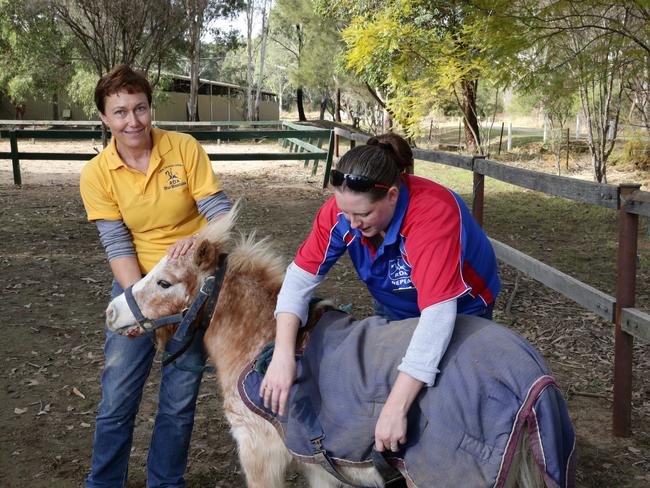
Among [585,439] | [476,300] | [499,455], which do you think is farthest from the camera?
[585,439]

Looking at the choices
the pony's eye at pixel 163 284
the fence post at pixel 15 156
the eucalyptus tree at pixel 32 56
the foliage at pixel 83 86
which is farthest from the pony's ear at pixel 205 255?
the foliage at pixel 83 86

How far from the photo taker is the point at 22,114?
116ft

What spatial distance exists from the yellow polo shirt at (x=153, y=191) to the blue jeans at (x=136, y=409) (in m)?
0.30

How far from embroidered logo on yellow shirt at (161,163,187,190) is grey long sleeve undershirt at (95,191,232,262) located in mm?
122

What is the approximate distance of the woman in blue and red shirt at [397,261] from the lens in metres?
1.98

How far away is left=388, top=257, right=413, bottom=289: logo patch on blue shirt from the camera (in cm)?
229

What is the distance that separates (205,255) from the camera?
2.58m

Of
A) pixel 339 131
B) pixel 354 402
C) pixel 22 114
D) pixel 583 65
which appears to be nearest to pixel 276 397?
pixel 354 402

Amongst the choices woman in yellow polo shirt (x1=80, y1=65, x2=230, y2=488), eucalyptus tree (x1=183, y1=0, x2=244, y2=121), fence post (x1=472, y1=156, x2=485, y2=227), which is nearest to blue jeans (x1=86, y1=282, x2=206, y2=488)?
woman in yellow polo shirt (x1=80, y1=65, x2=230, y2=488)

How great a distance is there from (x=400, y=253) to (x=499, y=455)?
738 mm

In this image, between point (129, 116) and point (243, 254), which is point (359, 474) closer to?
point (243, 254)

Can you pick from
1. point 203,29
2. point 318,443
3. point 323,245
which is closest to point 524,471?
point 318,443

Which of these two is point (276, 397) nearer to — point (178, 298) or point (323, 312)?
point (323, 312)

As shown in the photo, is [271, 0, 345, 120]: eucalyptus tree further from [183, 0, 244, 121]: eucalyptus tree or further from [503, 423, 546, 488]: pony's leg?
[503, 423, 546, 488]: pony's leg
